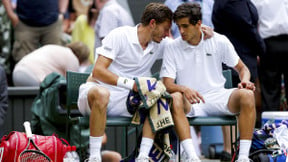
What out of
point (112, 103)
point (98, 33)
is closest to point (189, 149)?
point (112, 103)

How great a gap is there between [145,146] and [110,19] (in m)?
3.41

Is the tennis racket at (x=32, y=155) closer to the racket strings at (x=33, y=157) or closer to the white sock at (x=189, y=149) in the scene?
the racket strings at (x=33, y=157)

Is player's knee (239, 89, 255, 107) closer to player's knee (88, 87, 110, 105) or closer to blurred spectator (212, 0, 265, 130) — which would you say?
player's knee (88, 87, 110, 105)

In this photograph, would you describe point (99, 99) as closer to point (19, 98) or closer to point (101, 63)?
point (101, 63)

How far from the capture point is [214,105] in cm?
721

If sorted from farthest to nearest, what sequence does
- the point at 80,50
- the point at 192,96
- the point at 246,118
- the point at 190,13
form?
the point at 80,50
the point at 190,13
the point at 192,96
the point at 246,118

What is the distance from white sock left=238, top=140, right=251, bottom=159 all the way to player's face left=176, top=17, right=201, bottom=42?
106cm

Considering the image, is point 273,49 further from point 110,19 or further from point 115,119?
point 115,119

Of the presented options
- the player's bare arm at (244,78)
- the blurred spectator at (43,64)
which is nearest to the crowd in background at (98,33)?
the blurred spectator at (43,64)

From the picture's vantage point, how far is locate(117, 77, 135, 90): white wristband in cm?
692

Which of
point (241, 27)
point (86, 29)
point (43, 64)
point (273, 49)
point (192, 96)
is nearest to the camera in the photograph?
point (192, 96)

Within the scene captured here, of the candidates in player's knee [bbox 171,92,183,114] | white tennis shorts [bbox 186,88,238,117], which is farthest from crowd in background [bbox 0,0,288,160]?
player's knee [bbox 171,92,183,114]

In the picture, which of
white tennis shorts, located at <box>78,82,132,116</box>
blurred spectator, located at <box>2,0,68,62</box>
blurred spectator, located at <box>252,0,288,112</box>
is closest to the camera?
white tennis shorts, located at <box>78,82,132,116</box>

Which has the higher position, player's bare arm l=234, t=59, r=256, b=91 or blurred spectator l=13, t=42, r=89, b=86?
player's bare arm l=234, t=59, r=256, b=91
